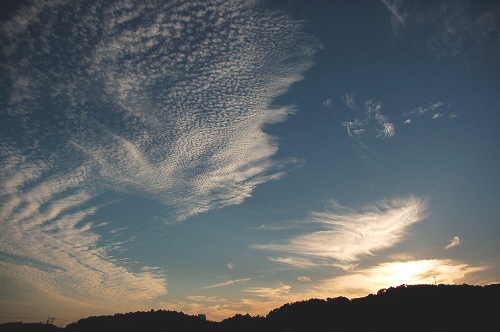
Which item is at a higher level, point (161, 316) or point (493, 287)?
point (493, 287)

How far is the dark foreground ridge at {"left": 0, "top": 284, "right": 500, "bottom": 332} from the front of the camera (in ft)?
147

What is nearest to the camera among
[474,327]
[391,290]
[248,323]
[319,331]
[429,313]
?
[474,327]

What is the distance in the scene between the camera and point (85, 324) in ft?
207

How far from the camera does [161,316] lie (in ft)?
209

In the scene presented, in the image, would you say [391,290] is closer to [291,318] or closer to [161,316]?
[291,318]

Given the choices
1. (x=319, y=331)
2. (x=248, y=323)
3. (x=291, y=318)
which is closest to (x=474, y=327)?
(x=319, y=331)

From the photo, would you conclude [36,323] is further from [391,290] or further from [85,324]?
[391,290]

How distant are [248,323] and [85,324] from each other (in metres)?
35.8

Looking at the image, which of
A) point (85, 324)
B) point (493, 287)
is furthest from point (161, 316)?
point (493, 287)

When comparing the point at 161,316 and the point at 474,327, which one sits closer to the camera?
the point at 474,327

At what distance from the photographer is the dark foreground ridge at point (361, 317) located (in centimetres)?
4475

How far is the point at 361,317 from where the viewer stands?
168 feet

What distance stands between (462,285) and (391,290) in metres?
11.9

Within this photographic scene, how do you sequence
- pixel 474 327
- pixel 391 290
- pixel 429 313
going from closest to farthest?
1. pixel 474 327
2. pixel 429 313
3. pixel 391 290
